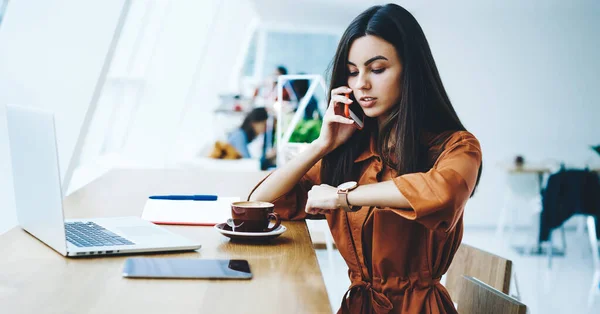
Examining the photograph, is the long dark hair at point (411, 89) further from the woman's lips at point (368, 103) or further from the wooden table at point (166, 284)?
the wooden table at point (166, 284)

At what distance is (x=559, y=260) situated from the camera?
18.2 feet

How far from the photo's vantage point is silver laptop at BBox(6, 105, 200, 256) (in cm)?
118

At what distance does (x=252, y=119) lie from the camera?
6.29 m

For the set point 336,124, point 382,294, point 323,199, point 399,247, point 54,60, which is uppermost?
point 54,60

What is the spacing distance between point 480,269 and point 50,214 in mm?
1008

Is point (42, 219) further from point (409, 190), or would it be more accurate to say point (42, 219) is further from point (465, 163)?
point (465, 163)

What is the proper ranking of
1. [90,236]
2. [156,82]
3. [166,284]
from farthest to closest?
[156,82] < [90,236] < [166,284]

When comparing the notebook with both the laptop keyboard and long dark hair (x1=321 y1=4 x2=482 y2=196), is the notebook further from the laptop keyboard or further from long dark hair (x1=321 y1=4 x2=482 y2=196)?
long dark hair (x1=321 y1=4 x2=482 y2=196)

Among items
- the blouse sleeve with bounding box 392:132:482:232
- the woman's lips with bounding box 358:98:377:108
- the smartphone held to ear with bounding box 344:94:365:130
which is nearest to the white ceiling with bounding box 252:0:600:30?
the smartphone held to ear with bounding box 344:94:365:130

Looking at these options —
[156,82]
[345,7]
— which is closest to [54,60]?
[156,82]

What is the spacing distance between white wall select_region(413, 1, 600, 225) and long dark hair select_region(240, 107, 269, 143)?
6.08 feet

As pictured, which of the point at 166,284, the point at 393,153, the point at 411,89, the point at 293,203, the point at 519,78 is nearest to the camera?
the point at 166,284

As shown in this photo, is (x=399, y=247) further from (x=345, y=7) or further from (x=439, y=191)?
(x=345, y=7)

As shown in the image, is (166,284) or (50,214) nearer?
(166,284)
